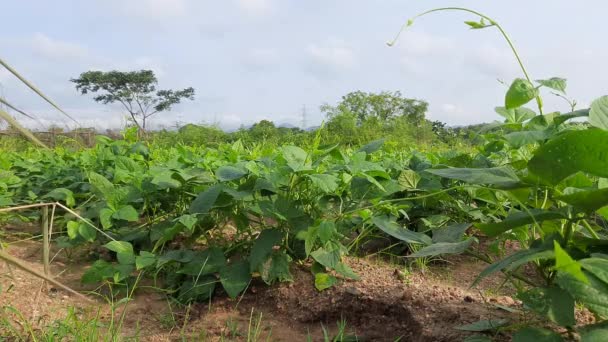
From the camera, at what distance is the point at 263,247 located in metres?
1.62

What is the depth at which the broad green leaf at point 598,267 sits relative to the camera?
2.65 feet

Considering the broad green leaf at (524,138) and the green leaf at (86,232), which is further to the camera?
the green leaf at (86,232)

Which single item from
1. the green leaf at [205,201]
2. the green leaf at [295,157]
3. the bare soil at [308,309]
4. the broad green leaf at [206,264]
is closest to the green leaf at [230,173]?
the green leaf at [205,201]

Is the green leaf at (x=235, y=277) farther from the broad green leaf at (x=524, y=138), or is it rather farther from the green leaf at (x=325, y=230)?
the broad green leaf at (x=524, y=138)

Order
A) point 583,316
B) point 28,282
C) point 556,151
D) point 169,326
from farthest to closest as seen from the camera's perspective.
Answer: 1. point 28,282
2. point 169,326
3. point 583,316
4. point 556,151

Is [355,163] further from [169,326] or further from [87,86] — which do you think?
[87,86]

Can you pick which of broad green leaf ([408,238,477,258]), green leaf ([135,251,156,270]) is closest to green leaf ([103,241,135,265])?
green leaf ([135,251,156,270])

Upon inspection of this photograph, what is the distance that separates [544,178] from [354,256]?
1082 millimetres

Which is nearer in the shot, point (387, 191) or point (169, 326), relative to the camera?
point (169, 326)

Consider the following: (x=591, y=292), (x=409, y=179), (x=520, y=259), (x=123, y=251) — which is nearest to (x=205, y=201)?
(x=123, y=251)

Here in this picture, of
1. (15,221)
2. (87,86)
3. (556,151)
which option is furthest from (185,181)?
(87,86)

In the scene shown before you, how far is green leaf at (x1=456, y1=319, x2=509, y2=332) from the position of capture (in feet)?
3.82

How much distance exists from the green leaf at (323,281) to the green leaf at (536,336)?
28.3 inches

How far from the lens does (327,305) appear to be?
5.21 feet
